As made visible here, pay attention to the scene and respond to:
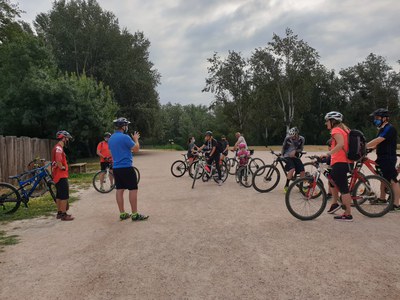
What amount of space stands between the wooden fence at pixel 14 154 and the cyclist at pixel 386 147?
35.4ft

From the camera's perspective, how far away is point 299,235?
17.9ft

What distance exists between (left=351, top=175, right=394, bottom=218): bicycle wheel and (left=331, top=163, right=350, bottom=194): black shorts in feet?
1.82

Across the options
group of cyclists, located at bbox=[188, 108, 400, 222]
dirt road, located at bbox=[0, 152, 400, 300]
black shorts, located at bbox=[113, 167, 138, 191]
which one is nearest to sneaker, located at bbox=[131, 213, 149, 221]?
dirt road, located at bbox=[0, 152, 400, 300]

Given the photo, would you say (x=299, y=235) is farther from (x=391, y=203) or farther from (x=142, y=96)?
(x=142, y=96)

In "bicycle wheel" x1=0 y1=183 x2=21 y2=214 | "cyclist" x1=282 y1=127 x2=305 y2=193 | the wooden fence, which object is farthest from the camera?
the wooden fence

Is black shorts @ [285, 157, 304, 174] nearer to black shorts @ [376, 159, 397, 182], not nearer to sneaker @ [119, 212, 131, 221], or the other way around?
black shorts @ [376, 159, 397, 182]

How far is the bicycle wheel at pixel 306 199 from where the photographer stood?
647cm

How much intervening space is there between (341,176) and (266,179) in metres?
3.84

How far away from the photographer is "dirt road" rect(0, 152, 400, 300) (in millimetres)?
3615

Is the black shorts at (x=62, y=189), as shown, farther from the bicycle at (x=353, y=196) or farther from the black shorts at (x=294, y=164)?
the black shorts at (x=294, y=164)

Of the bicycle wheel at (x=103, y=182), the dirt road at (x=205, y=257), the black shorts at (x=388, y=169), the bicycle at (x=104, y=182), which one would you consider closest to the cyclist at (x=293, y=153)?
the dirt road at (x=205, y=257)

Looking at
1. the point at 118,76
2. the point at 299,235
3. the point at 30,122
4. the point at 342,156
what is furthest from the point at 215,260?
the point at 118,76

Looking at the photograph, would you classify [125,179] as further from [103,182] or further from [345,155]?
[103,182]

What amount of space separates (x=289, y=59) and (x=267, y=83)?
4433 mm
